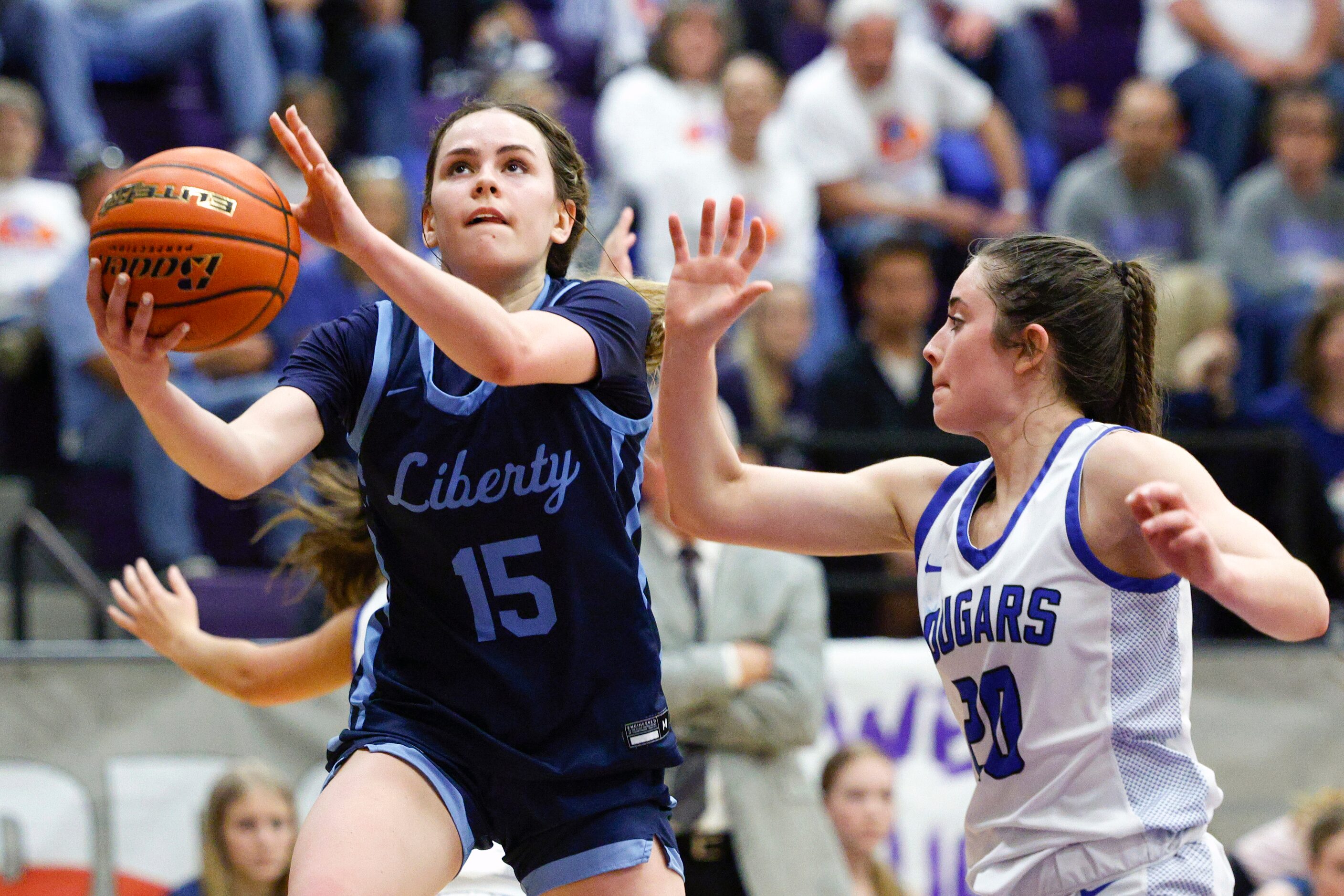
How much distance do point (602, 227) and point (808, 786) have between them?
143 inches

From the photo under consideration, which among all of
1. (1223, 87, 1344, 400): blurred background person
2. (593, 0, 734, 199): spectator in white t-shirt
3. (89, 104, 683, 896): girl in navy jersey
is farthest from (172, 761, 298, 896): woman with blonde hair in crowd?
(1223, 87, 1344, 400): blurred background person

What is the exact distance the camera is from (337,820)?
9.02 feet

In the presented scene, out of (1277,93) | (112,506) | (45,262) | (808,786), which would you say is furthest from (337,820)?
(1277,93)

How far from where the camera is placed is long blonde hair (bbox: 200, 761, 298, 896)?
5.20 m

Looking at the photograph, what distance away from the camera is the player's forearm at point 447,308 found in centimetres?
263

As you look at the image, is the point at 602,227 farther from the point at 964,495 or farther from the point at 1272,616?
the point at 1272,616

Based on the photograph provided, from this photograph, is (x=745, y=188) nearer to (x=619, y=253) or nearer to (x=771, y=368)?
(x=771, y=368)

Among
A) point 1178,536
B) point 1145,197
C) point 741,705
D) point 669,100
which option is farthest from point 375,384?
point 1145,197

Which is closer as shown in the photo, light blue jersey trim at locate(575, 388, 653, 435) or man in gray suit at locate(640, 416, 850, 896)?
light blue jersey trim at locate(575, 388, 653, 435)

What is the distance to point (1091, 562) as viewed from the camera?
8.97 ft

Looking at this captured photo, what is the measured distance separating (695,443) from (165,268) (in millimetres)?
1011

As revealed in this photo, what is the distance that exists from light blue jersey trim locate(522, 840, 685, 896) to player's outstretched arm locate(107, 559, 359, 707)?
3.11 ft

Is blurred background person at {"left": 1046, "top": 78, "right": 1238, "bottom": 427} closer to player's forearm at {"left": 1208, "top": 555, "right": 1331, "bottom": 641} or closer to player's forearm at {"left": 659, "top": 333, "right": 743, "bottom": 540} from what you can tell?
player's forearm at {"left": 659, "top": 333, "right": 743, "bottom": 540}

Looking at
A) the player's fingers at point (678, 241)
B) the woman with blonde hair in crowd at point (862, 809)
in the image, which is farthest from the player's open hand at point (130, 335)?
the woman with blonde hair in crowd at point (862, 809)
